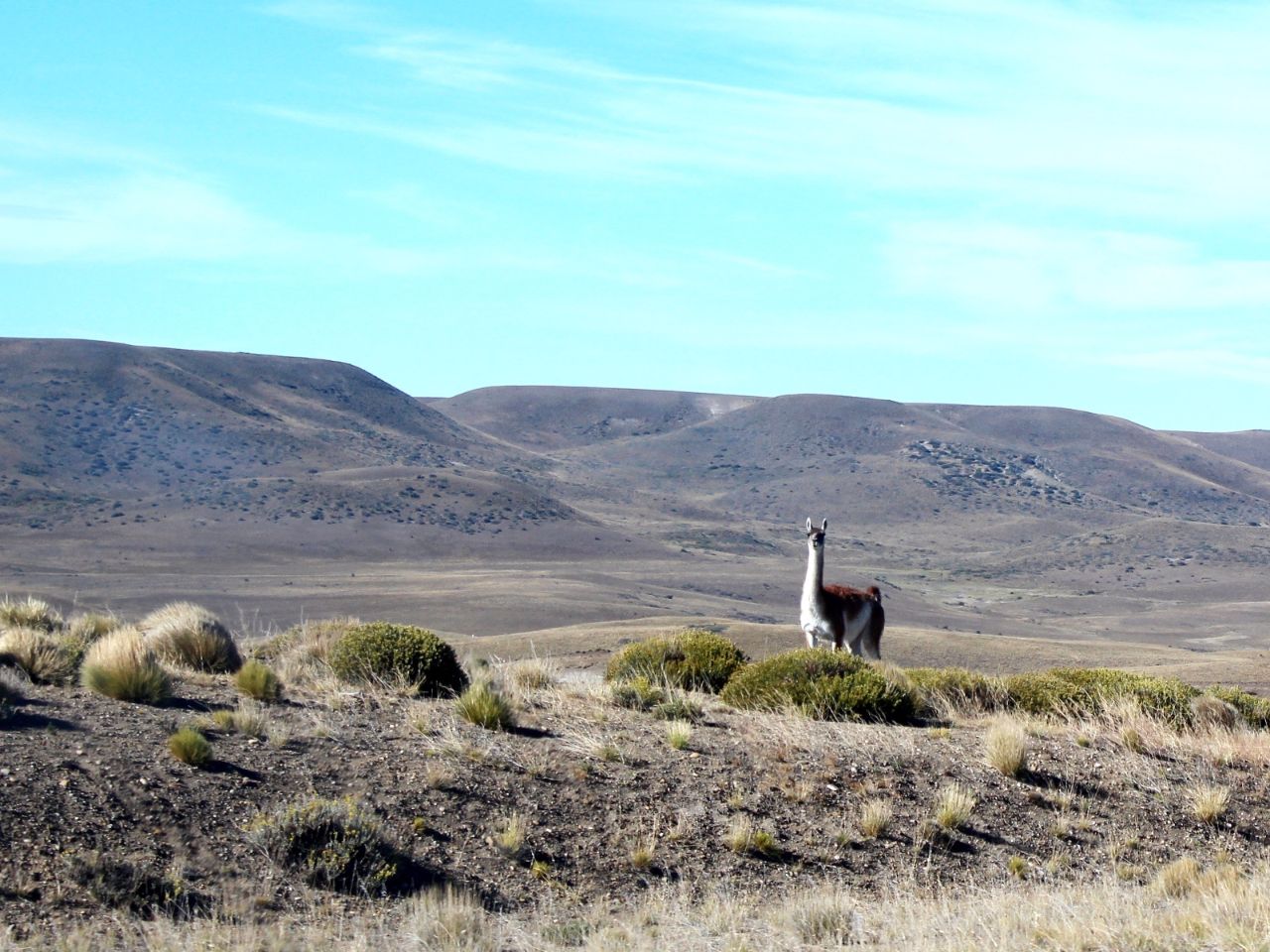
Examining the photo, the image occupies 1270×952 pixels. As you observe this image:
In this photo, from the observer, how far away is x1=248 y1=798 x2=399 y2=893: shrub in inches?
357

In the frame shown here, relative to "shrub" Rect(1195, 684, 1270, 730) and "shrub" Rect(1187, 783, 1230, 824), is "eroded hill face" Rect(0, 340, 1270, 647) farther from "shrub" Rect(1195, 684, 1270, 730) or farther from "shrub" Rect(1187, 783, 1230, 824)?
"shrub" Rect(1187, 783, 1230, 824)

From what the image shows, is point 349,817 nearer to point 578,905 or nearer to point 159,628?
point 578,905

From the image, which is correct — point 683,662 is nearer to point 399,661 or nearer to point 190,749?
point 399,661

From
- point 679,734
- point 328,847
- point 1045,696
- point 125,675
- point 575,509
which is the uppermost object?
point 125,675

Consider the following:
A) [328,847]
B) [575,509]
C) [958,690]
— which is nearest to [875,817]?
[328,847]

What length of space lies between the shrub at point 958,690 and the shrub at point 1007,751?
2.37 metres

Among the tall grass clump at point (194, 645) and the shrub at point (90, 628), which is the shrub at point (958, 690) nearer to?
the tall grass clump at point (194, 645)

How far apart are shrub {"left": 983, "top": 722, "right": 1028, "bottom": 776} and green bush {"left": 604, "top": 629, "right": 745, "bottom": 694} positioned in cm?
391

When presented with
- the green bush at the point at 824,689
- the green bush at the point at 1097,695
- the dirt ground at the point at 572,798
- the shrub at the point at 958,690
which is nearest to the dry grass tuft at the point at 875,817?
the dirt ground at the point at 572,798

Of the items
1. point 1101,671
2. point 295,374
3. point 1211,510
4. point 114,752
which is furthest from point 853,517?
point 114,752

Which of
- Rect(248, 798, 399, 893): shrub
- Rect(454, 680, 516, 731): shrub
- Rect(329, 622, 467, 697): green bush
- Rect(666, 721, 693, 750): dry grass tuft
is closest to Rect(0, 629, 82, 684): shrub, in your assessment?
Rect(329, 622, 467, 697): green bush

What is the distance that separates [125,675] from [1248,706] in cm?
1232

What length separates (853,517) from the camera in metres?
124

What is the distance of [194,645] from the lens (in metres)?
14.2
